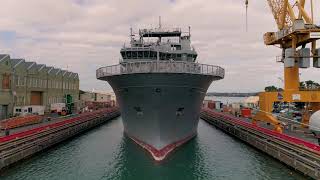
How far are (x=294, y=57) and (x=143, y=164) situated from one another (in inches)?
860

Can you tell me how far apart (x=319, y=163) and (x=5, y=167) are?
19688 mm

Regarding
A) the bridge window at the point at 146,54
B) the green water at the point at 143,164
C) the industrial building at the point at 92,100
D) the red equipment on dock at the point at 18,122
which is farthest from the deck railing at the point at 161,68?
the industrial building at the point at 92,100

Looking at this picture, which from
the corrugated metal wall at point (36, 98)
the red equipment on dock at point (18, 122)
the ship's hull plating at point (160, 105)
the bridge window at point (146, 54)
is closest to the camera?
the ship's hull plating at point (160, 105)

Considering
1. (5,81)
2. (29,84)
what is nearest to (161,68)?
(5,81)

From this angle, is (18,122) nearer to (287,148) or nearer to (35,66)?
(35,66)

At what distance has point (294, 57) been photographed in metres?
32.7

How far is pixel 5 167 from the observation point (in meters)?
19.3

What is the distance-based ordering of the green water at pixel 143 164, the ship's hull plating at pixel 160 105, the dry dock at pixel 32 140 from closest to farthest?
the green water at pixel 143 164 → the dry dock at pixel 32 140 → the ship's hull plating at pixel 160 105

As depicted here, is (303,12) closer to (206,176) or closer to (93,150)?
(206,176)

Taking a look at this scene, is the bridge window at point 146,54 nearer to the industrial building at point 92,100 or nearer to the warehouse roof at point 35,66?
the warehouse roof at point 35,66

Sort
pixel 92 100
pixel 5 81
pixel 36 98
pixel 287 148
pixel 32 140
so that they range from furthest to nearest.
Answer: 1. pixel 92 100
2. pixel 36 98
3. pixel 5 81
4. pixel 32 140
5. pixel 287 148

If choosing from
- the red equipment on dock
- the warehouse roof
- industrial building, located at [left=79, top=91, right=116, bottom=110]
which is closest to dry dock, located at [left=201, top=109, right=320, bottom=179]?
the red equipment on dock

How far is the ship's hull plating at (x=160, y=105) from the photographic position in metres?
22.5

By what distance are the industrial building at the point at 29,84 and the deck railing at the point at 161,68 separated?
18.8 metres
